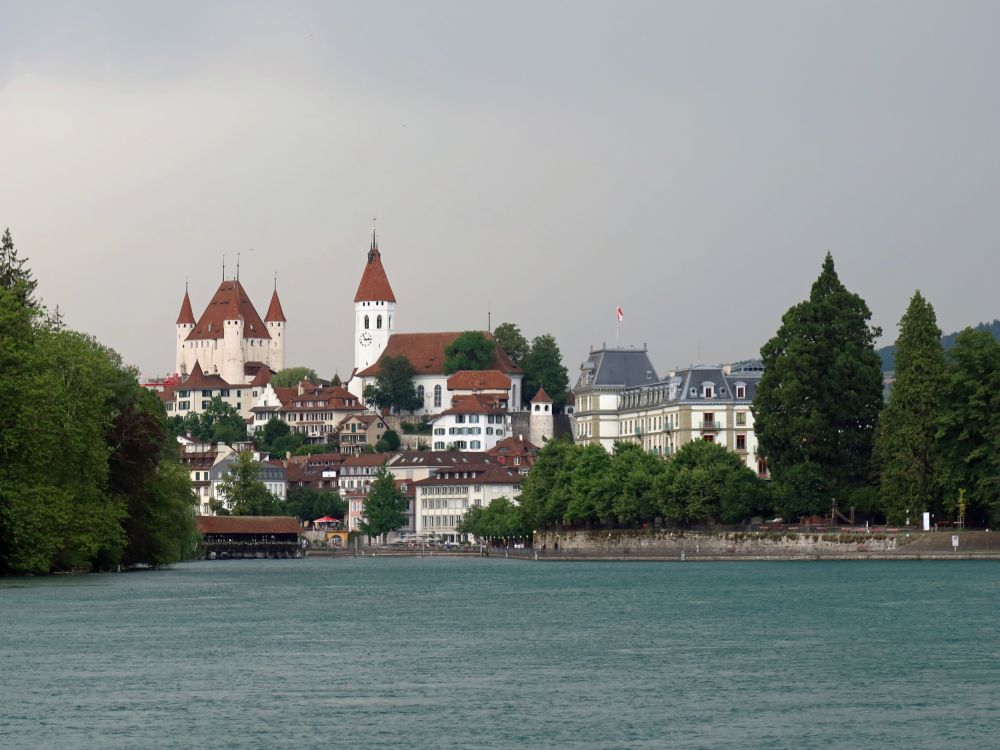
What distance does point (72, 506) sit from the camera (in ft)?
250

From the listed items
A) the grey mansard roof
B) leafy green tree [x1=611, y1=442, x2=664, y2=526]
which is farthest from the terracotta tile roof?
leafy green tree [x1=611, y1=442, x2=664, y2=526]

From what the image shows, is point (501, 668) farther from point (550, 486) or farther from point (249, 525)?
point (249, 525)

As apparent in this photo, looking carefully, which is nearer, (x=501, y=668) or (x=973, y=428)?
(x=501, y=668)

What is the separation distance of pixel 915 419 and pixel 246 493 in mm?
94214

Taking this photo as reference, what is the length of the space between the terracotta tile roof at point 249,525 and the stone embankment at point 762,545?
3292cm

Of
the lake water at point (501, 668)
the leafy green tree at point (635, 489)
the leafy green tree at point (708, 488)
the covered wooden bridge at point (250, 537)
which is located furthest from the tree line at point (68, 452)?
the covered wooden bridge at point (250, 537)

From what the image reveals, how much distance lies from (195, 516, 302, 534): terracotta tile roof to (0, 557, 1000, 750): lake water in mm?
86229

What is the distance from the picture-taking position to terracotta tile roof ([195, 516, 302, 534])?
16638 centimetres

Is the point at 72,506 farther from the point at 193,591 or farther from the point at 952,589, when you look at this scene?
the point at 952,589

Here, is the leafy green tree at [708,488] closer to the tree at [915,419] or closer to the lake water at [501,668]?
the tree at [915,419]

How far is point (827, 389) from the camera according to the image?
111938mm

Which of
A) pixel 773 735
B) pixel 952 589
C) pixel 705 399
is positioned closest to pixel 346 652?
pixel 773 735

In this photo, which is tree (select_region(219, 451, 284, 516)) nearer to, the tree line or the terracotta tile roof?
the terracotta tile roof

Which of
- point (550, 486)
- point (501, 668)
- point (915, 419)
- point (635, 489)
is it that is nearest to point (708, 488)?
point (635, 489)
